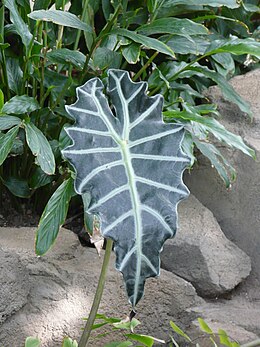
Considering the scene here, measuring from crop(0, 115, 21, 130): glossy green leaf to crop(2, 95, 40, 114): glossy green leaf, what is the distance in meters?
0.02

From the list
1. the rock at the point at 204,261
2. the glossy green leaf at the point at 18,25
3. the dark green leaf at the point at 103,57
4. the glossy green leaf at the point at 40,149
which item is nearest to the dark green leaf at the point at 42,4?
the glossy green leaf at the point at 18,25

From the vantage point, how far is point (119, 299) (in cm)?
212

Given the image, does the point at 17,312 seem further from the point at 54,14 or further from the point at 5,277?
the point at 54,14

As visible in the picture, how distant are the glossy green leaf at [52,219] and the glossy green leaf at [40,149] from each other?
0.24 feet

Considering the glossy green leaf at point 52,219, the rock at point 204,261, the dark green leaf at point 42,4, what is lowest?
the rock at point 204,261

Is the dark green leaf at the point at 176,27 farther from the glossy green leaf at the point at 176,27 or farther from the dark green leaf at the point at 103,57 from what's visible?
the dark green leaf at the point at 103,57

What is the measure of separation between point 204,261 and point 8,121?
0.84 m

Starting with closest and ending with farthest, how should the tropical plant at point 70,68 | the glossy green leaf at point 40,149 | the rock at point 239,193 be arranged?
the glossy green leaf at point 40,149 < the tropical plant at point 70,68 < the rock at point 239,193

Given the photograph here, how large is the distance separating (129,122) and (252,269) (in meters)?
1.11

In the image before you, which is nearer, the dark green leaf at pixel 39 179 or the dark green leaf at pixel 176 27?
the dark green leaf at pixel 176 27

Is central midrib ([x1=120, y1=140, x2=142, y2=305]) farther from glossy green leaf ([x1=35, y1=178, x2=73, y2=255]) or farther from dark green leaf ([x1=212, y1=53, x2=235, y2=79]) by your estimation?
dark green leaf ([x1=212, y1=53, x2=235, y2=79])

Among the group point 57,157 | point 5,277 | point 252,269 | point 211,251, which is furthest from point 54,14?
point 252,269

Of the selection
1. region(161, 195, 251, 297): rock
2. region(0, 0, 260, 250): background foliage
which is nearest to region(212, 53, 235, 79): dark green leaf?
region(0, 0, 260, 250): background foliage

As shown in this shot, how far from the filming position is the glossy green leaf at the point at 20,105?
6.93ft
